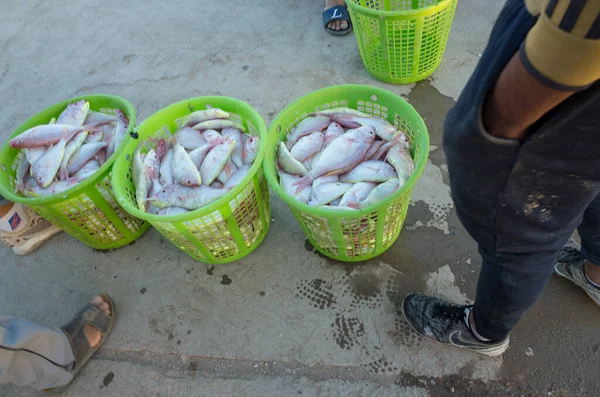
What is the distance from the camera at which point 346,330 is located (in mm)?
1771

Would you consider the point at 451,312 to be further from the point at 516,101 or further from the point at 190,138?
the point at 190,138

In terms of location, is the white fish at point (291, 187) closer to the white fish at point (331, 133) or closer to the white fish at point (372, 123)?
the white fish at point (331, 133)

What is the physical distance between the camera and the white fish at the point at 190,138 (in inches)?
79.0

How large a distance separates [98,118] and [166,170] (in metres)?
0.62

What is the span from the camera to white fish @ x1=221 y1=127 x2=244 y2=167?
1.97m

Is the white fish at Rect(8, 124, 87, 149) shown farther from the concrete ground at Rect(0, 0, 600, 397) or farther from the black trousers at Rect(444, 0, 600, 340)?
the black trousers at Rect(444, 0, 600, 340)

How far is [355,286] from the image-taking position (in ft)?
6.19

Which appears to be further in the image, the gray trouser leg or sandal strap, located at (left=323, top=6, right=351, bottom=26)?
sandal strap, located at (left=323, top=6, right=351, bottom=26)

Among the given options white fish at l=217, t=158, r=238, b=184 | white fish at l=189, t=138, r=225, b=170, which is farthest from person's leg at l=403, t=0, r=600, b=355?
white fish at l=189, t=138, r=225, b=170

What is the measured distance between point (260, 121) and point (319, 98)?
35 cm

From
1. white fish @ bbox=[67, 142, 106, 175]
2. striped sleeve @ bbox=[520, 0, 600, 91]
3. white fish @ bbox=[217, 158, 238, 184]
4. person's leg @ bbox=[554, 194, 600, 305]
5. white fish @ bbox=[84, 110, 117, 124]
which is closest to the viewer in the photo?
striped sleeve @ bbox=[520, 0, 600, 91]

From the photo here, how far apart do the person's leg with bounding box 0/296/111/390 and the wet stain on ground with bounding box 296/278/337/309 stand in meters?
0.96

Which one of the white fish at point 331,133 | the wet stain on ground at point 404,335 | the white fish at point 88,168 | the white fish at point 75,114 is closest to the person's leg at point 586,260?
the wet stain on ground at point 404,335

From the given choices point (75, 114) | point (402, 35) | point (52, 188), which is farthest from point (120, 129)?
point (402, 35)
